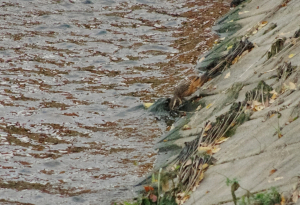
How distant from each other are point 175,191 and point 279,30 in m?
4.23

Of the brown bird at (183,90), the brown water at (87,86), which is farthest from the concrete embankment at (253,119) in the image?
the brown water at (87,86)

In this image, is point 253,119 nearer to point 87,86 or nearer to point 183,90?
point 183,90

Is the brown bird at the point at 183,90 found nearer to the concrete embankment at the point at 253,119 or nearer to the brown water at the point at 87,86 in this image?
the concrete embankment at the point at 253,119

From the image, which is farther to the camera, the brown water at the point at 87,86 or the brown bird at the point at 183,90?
the brown bird at the point at 183,90

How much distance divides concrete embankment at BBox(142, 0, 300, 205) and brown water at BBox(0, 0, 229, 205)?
0.73m

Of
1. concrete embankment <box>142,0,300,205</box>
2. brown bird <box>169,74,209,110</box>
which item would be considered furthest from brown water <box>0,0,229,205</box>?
concrete embankment <box>142,0,300,205</box>

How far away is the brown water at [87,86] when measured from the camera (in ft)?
21.3

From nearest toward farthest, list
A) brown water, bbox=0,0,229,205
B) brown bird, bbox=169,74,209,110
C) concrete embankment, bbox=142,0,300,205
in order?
concrete embankment, bbox=142,0,300,205
brown water, bbox=0,0,229,205
brown bird, bbox=169,74,209,110

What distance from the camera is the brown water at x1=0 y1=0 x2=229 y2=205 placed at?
21.3 feet

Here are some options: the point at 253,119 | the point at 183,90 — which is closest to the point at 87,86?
the point at 183,90

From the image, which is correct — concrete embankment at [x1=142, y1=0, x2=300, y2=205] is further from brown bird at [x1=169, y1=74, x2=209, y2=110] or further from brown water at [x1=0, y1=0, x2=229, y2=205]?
brown water at [x1=0, y1=0, x2=229, y2=205]

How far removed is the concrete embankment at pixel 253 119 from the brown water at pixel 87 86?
0.73 m

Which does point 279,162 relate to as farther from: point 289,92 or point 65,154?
point 65,154

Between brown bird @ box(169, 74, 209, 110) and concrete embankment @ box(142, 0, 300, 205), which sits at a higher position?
brown bird @ box(169, 74, 209, 110)
